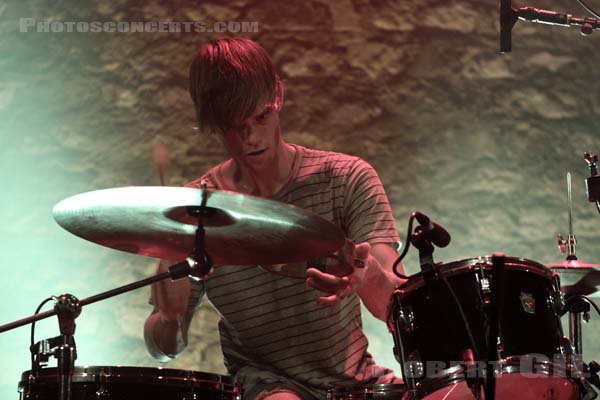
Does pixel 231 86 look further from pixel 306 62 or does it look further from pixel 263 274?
pixel 306 62

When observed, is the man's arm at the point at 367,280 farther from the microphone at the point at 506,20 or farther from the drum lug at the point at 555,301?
the microphone at the point at 506,20

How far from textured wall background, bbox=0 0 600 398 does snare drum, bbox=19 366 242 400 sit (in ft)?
5.50

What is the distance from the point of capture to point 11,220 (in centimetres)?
368

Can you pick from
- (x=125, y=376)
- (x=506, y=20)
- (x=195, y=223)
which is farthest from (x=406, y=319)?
(x=506, y=20)

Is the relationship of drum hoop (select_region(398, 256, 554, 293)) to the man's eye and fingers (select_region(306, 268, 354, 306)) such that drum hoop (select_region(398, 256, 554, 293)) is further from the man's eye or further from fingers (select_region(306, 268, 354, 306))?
the man's eye

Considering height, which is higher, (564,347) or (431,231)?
(431,231)

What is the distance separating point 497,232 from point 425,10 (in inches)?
41.5

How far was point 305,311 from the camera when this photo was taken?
2.38 metres

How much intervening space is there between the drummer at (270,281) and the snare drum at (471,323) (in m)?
0.33

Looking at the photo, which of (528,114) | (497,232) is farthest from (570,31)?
(497,232)

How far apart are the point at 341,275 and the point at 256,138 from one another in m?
0.63

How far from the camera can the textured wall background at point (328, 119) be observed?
3670 millimetres

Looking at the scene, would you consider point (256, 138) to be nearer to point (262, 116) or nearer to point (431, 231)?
point (262, 116)

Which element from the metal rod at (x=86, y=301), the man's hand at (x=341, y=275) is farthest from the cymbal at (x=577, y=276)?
the metal rod at (x=86, y=301)
